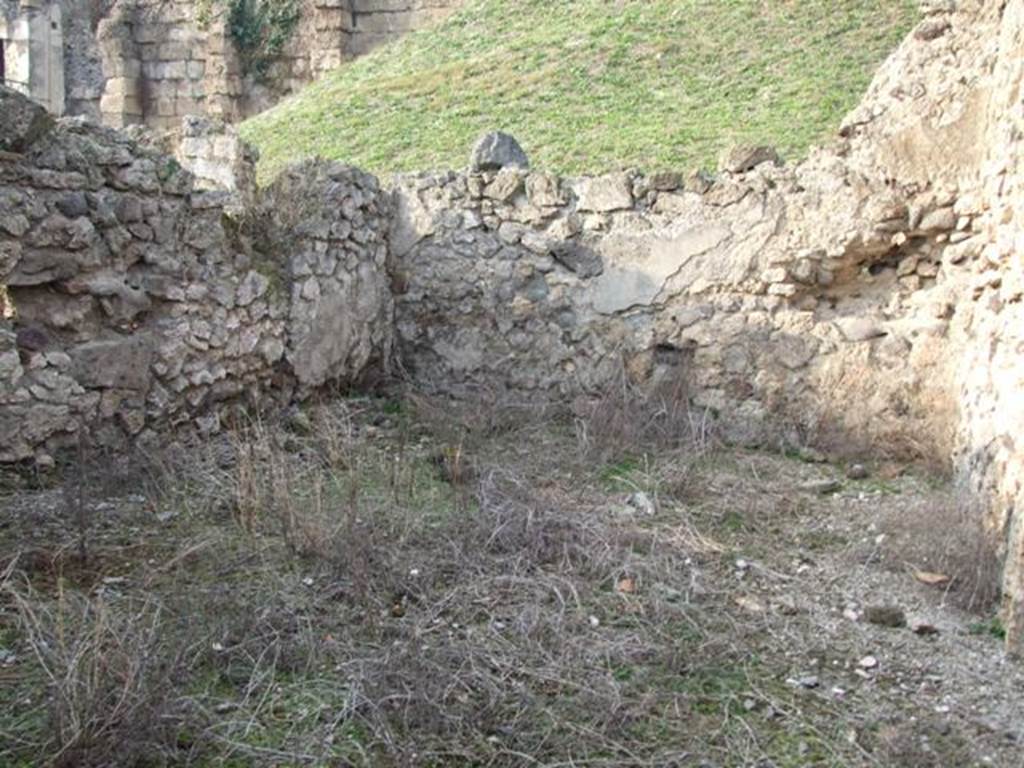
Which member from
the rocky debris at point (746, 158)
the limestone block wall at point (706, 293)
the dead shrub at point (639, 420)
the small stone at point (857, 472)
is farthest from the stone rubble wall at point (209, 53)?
the small stone at point (857, 472)

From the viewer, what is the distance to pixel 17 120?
4.73 metres

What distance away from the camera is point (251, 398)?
5949 millimetres

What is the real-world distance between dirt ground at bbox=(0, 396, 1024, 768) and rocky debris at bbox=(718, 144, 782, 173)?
1907 millimetres

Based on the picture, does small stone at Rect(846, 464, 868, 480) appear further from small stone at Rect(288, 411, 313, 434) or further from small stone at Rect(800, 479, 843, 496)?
small stone at Rect(288, 411, 313, 434)

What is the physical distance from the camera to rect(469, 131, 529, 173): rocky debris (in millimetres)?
7031

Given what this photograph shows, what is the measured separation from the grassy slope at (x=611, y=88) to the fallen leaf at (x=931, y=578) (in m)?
4.77

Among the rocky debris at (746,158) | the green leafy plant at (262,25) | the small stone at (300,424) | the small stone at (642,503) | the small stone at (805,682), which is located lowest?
the small stone at (805,682)

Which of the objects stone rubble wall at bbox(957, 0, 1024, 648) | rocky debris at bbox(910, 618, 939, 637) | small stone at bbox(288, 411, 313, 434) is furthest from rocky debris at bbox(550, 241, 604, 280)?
rocky debris at bbox(910, 618, 939, 637)

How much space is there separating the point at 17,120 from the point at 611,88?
7276 mm

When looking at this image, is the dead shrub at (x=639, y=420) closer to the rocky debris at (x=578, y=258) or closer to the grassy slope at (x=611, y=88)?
the rocky debris at (x=578, y=258)

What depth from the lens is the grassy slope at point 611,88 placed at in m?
9.30

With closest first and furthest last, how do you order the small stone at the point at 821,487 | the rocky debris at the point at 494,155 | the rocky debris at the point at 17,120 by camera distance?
1. the rocky debris at the point at 17,120
2. the small stone at the point at 821,487
3. the rocky debris at the point at 494,155

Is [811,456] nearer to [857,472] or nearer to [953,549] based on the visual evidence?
[857,472]

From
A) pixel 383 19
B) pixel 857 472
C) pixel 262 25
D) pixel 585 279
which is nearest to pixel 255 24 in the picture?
pixel 262 25
